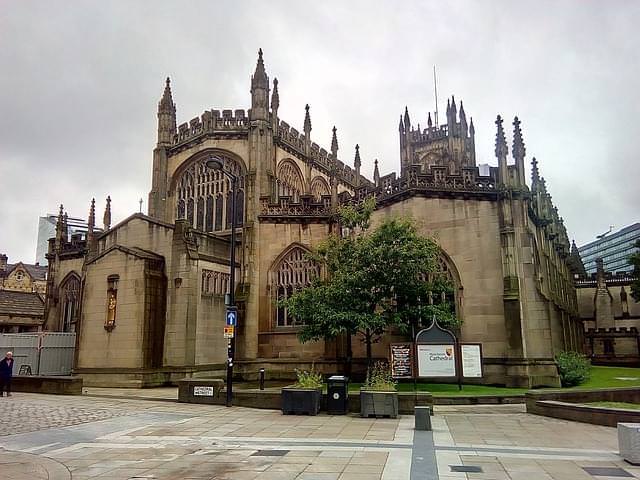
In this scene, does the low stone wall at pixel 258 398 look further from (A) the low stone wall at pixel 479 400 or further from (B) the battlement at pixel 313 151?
(B) the battlement at pixel 313 151

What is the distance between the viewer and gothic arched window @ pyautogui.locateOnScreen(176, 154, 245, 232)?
37812mm

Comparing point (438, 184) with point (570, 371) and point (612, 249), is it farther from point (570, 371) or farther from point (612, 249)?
point (612, 249)

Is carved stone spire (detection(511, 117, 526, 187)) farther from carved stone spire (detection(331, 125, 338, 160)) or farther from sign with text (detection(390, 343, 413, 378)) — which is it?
carved stone spire (detection(331, 125, 338, 160))

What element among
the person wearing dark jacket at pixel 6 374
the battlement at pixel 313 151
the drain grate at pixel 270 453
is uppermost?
the battlement at pixel 313 151

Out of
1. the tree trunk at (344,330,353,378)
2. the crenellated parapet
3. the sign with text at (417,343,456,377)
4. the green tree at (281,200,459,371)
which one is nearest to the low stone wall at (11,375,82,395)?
the green tree at (281,200,459,371)

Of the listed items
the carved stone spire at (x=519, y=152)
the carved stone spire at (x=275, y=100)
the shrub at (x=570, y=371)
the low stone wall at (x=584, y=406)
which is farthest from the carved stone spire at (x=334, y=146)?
the low stone wall at (x=584, y=406)

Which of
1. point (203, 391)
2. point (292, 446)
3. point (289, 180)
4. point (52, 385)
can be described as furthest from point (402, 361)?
point (289, 180)

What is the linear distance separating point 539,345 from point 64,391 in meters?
19.9

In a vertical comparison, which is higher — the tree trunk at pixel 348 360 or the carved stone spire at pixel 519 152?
the carved stone spire at pixel 519 152

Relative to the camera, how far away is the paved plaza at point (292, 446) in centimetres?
901

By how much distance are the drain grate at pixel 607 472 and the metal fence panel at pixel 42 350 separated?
2918 cm

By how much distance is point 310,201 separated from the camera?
30234mm

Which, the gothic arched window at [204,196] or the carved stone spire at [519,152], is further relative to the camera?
the gothic arched window at [204,196]

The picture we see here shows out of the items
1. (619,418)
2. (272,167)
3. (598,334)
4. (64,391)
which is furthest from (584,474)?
(598,334)
